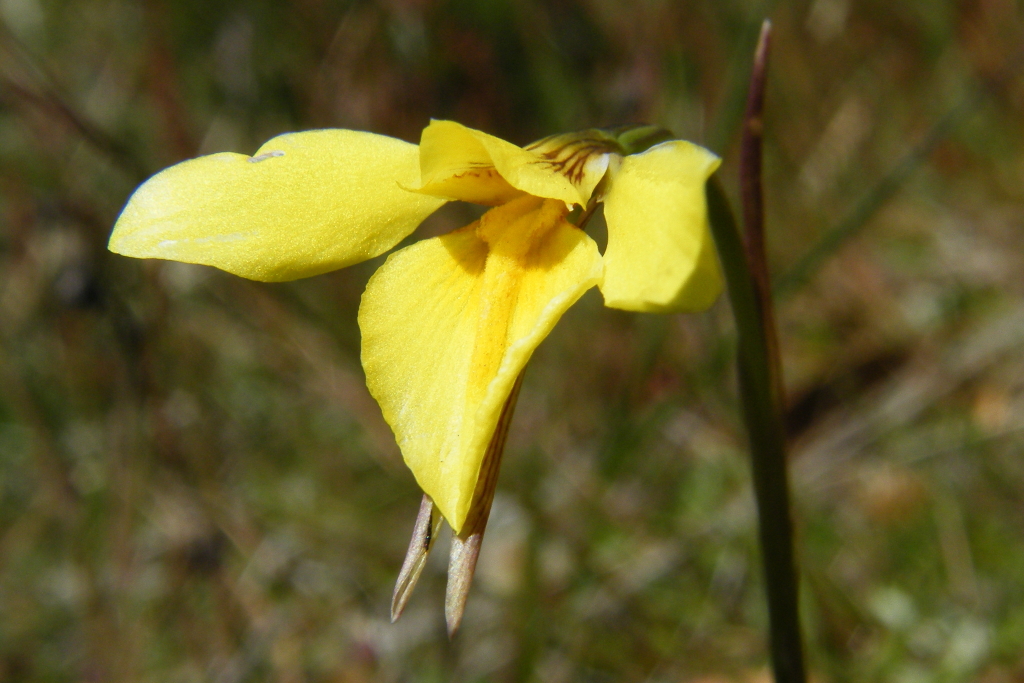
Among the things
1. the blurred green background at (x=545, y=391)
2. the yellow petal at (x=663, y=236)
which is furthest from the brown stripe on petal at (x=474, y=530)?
the blurred green background at (x=545, y=391)

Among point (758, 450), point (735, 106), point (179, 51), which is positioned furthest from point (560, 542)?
point (179, 51)

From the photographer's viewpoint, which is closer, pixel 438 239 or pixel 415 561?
pixel 415 561

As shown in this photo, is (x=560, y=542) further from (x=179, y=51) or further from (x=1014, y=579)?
(x=179, y=51)

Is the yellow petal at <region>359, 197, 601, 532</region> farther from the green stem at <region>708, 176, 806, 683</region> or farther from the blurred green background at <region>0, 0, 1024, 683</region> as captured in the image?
the blurred green background at <region>0, 0, 1024, 683</region>

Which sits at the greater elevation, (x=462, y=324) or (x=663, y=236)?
(x=663, y=236)

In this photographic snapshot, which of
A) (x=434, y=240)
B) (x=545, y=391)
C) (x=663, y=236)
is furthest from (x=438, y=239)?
(x=545, y=391)

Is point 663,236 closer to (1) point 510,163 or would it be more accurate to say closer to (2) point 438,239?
(1) point 510,163

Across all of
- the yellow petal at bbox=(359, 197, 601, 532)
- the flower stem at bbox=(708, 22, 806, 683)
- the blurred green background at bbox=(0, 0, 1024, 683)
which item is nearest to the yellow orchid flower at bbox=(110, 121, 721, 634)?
the yellow petal at bbox=(359, 197, 601, 532)
